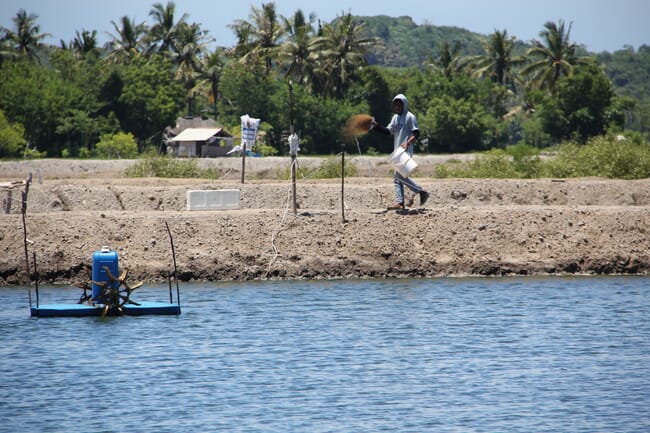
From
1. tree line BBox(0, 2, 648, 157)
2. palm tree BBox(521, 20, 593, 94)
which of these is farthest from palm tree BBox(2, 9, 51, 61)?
palm tree BBox(521, 20, 593, 94)

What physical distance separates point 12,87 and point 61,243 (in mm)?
45988

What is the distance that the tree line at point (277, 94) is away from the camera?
2714 inches

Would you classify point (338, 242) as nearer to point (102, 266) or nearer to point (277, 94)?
point (102, 266)

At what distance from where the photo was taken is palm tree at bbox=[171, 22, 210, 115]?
84875 mm

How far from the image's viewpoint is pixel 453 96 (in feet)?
255

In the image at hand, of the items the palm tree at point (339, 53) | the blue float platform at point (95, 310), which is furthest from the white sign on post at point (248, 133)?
the palm tree at point (339, 53)

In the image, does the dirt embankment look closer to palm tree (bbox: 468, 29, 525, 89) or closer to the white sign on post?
the white sign on post

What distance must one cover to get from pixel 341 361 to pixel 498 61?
255ft

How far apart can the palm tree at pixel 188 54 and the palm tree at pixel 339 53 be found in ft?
40.2

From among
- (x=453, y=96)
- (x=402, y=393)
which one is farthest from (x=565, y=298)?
(x=453, y=96)

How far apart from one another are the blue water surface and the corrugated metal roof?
44562mm

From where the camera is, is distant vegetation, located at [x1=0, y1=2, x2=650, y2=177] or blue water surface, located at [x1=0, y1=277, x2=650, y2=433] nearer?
blue water surface, located at [x1=0, y1=277, x2=650, y2=433]

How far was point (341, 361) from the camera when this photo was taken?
16.5 metres

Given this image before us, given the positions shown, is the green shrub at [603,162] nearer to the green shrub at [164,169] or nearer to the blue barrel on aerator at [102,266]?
the green shrub at [164,169]
